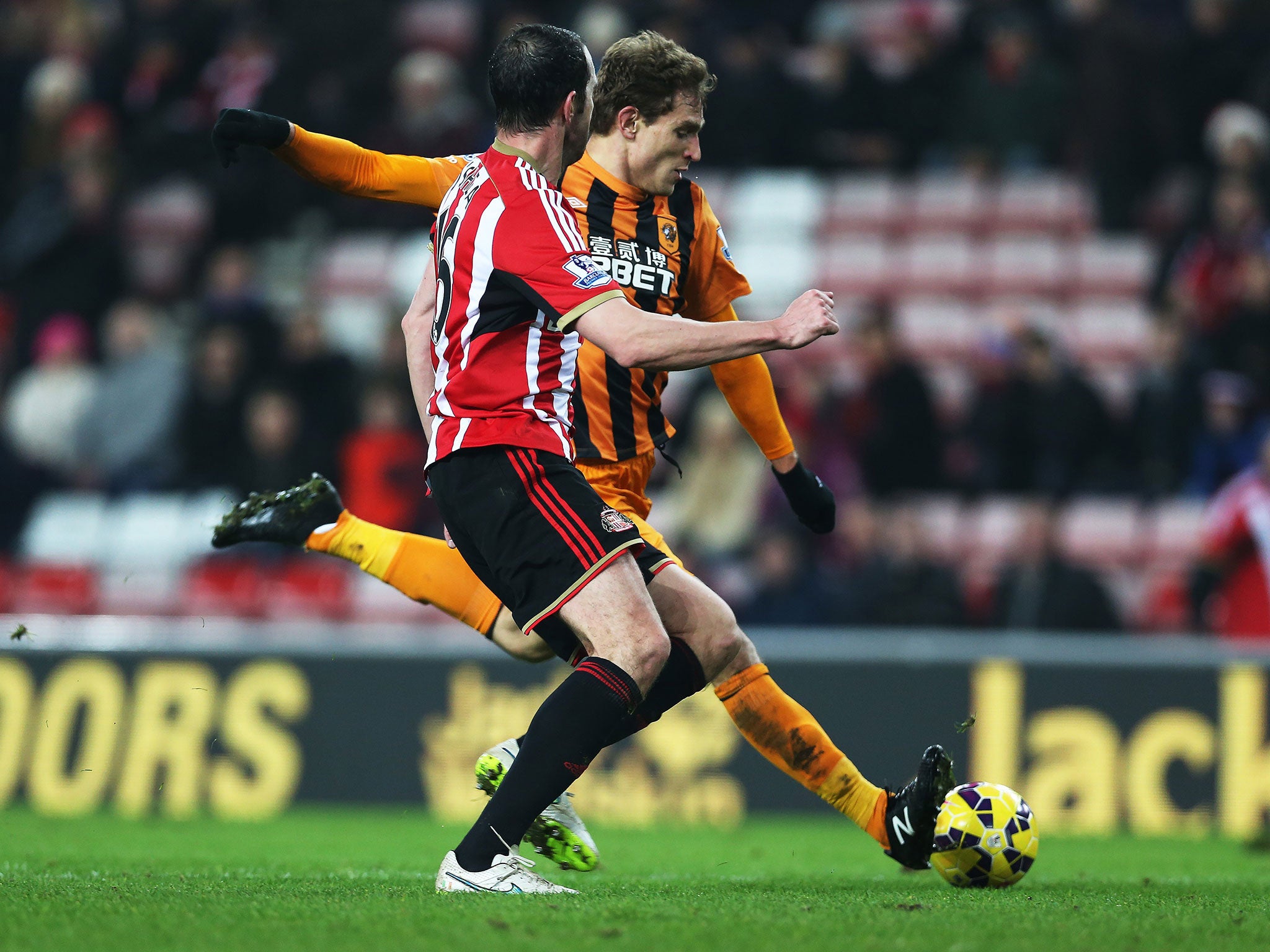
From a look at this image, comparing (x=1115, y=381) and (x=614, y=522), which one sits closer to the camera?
(x=614, y=522)

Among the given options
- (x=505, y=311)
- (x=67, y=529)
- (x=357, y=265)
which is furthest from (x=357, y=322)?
(x=505, y=311)

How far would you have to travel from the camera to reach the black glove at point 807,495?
207 inches

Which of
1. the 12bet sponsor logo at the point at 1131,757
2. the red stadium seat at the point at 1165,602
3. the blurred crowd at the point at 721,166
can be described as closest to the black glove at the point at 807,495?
the 12bet sponsor logo at the point at 1131,757

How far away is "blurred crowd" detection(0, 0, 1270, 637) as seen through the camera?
10.0m

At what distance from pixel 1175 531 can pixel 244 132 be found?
693cm

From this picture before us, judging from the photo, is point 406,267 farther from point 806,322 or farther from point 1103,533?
point 806,322

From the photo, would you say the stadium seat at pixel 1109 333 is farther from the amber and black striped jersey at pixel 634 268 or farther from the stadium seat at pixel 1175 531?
the amber and black striped jersey at pixel 634 268

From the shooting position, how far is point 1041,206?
12.3 metres

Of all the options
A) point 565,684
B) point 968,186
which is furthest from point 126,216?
point 565,684

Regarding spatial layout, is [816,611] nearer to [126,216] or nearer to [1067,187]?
[1067,187]

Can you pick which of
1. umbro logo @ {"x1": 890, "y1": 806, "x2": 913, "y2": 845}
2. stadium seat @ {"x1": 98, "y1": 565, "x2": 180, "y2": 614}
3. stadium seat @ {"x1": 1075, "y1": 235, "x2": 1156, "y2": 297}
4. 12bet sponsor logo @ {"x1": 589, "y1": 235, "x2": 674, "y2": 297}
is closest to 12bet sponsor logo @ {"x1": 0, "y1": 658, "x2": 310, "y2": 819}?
stadium seat @ {"x1": 98, "y1": 565, "x2": 180, "y2": 614}

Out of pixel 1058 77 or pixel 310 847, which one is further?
pixel 1058 77

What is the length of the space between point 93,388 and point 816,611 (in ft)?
18.7

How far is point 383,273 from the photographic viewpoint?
43.7ft
